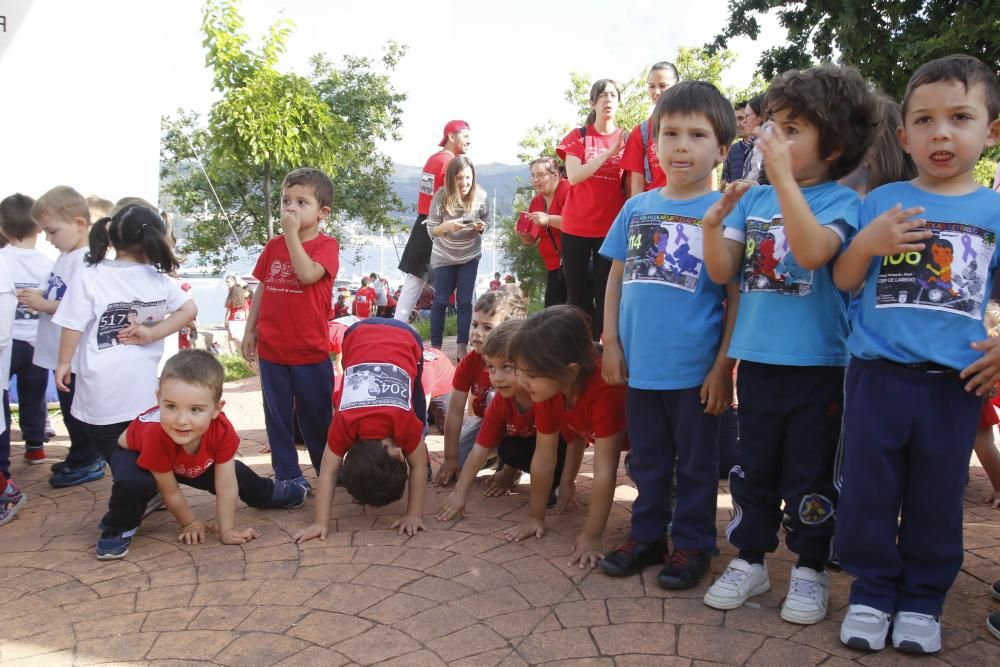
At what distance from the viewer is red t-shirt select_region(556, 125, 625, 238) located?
5078mm

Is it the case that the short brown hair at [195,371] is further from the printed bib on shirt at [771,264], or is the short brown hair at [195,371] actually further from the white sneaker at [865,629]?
the white sneaker at [865,629]

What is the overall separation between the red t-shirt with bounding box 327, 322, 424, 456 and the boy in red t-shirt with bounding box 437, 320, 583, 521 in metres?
0.31

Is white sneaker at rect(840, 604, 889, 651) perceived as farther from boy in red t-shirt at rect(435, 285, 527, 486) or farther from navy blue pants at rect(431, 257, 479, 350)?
navy blue pants at rect(431, 257, 479, 350)

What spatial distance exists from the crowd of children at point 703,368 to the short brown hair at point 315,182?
0.02 meters

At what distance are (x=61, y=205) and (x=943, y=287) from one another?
173 inches

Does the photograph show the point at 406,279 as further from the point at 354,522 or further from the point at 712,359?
the point at 712,359

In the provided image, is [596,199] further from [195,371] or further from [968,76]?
[968,76]

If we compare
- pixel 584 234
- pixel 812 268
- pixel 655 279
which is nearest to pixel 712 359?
pixel 655 279

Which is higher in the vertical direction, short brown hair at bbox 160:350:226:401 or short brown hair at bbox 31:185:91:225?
short brown hair at bbox 31:185:91:225

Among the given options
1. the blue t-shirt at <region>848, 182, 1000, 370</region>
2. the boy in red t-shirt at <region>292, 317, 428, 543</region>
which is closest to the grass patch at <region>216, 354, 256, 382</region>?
the boy in red t-shirt at <region>292, 317, 428, 543</region>

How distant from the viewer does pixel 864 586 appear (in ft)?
7.95

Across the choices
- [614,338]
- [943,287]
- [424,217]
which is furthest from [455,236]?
[943,287]

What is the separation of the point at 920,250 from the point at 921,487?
0.69 m

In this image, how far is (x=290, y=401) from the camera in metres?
4.11
